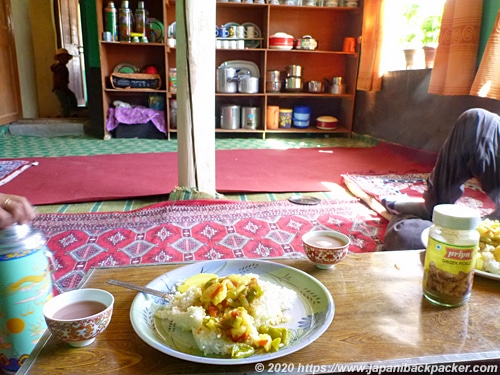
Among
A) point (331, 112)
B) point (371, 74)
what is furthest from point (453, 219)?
point (331, 112)

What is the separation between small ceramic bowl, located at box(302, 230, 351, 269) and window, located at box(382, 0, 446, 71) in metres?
2.88

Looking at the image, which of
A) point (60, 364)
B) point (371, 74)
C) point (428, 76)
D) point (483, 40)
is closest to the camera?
point (60, 364)

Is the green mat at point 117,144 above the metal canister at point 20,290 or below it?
below

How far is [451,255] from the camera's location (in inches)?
25.4

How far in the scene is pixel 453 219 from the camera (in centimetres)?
63

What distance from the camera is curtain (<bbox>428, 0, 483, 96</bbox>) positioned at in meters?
2.40

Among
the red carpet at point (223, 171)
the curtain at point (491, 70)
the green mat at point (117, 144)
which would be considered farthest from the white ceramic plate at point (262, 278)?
the green mat at point (117, 144)

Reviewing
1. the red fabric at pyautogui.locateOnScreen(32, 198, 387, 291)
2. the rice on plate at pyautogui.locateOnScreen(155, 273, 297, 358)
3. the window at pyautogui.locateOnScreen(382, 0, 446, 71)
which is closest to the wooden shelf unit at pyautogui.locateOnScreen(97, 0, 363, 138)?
the window at pyautogui.locateOnScreen(382, 0, 446, 71)

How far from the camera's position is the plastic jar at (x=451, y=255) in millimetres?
633

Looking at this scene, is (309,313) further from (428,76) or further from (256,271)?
(428,76)

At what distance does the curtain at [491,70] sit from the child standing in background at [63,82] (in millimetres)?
4268

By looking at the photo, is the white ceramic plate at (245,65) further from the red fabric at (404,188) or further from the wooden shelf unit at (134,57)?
the red fabric at (404,188)

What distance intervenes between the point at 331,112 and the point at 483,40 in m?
2.27

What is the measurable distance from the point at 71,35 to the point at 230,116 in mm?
2896
